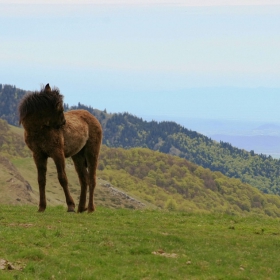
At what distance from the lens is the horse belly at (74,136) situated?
21.8 metres

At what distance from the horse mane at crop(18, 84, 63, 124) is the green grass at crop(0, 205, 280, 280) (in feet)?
12.1

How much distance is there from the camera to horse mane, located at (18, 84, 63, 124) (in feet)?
68.7

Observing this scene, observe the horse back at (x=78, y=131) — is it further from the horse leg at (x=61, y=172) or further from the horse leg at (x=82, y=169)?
the horse leg at (x=82, y=169)

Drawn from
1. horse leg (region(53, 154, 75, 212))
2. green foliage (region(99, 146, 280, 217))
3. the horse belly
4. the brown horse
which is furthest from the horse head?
green foliage (region(99, 146, 280, 217))

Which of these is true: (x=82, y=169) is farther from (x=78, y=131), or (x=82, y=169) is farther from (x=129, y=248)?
(x=129, y=248)

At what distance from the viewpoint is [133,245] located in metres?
16.1

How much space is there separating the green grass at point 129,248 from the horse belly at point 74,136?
8.10 feet

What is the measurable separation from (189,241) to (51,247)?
4.56 m

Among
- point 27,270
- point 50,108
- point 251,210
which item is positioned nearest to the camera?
point 27,270

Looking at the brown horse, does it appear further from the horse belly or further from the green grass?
the green grass

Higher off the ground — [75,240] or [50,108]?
[50,108]

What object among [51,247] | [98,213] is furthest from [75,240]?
[98,213]

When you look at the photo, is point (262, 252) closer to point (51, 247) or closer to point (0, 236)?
point (51, 247)

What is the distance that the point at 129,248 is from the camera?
15672mm
